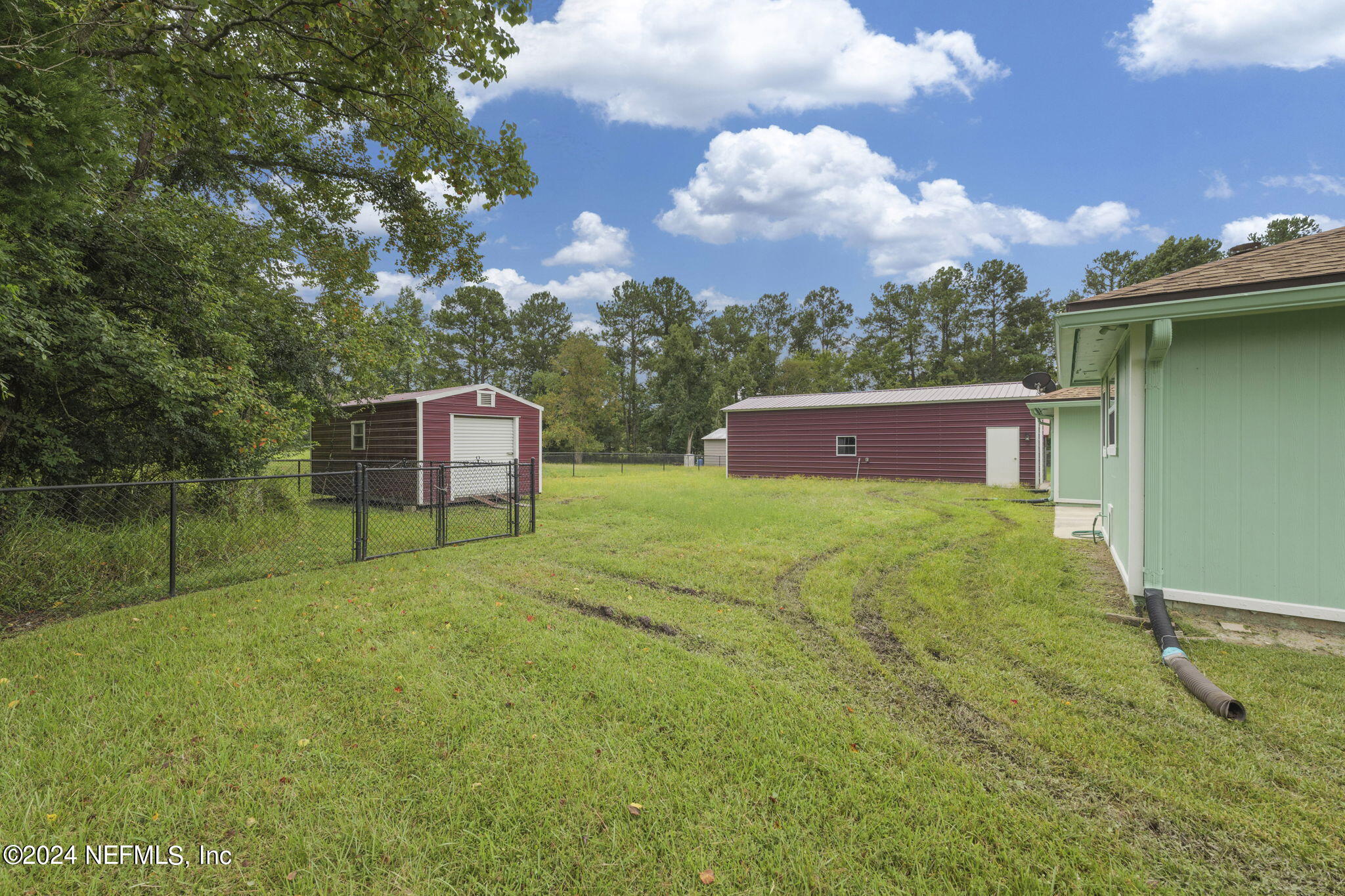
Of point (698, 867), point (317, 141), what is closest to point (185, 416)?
point (317, 141)

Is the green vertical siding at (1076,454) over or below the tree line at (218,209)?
below

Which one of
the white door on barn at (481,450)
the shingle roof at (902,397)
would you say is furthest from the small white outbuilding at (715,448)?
the white door on barn at (481,450)

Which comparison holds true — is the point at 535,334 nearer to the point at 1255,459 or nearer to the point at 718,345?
the point at 718,345

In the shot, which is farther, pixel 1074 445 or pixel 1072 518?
pixel 1074 445

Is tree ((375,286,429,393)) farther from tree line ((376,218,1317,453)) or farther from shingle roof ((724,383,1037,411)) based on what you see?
tree line ((376,218,1317,453))

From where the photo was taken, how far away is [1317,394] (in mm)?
3465

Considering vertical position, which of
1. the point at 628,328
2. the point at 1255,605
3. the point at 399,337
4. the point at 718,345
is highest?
the point at 628,328

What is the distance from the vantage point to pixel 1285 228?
2614 centimetres

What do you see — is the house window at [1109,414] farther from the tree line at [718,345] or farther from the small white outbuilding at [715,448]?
the tree line at [718,345]

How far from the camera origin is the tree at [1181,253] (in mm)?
27234

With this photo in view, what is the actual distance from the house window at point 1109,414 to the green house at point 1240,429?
4.96 feet

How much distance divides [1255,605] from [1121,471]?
1435mm

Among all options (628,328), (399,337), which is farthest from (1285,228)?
(399,337)

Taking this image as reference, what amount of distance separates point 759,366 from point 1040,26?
30.8 m
